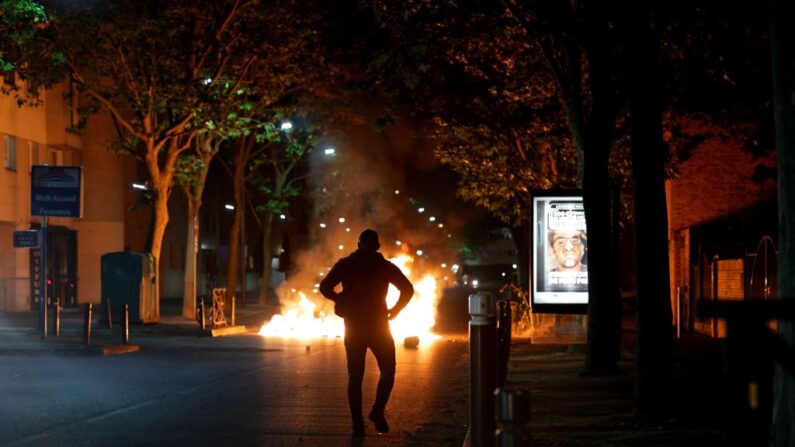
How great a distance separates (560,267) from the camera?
21.4m

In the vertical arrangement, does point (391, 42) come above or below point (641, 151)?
above

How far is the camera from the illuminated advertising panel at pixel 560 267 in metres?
21.2

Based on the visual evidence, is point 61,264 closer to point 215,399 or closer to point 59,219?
point 59,219

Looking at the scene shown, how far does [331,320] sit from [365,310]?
23.7m

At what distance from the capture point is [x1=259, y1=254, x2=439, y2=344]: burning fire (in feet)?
94.4

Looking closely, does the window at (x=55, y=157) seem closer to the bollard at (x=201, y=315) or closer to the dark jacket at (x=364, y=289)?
the bollard at (x=201, y=315)

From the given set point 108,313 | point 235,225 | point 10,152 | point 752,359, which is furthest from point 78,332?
point 752,359

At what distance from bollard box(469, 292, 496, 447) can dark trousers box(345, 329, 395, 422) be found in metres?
2.24

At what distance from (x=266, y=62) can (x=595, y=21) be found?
15.6 meters

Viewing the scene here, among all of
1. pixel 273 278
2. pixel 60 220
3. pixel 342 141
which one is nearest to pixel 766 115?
pixel 342 141

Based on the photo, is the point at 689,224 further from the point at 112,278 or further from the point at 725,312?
the point at 725,312

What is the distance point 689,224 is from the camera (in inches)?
1175

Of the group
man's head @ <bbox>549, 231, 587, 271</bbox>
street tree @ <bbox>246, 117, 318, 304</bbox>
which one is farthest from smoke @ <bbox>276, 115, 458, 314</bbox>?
man's head @ <bbox>549, 231, 587, 271</bbox>

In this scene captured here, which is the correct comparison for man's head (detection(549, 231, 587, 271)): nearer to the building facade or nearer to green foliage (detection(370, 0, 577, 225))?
green foliage (detection(370, 0, 577, 225))
